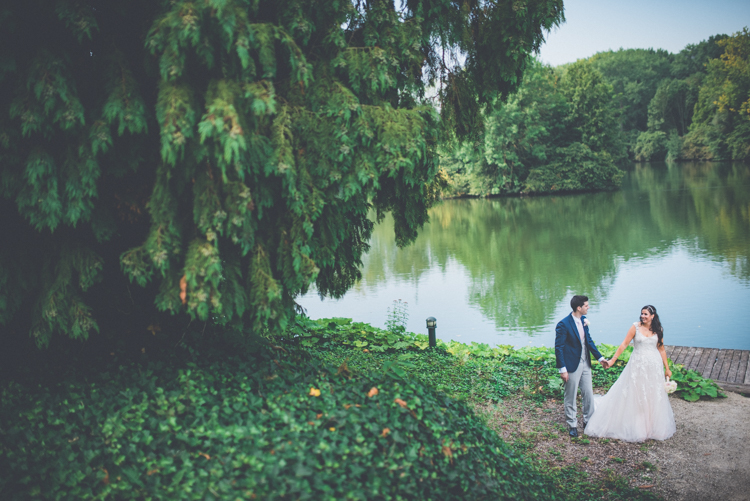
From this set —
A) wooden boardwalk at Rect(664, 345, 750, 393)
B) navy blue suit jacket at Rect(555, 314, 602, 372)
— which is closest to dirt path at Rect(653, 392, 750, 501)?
wooden boardwalk at Rect(664, 345, 750, 393)

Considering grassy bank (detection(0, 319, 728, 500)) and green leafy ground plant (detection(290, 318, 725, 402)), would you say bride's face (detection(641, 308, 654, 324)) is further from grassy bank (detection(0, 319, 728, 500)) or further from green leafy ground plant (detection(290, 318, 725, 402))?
grassy bank (detection(0, 319, 728, 500))

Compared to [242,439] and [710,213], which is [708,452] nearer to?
[242,439]

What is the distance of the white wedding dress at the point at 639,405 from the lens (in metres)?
5.83

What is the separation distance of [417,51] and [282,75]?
60.8 inches

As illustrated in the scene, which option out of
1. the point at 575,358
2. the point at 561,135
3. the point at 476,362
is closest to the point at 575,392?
the point at 575,358

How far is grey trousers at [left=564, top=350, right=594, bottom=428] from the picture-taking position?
6.07 meters

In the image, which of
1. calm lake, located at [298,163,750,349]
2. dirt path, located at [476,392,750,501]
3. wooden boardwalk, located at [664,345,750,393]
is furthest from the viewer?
calm lake, located at [298,163,750,349]

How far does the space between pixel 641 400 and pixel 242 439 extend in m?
4.58

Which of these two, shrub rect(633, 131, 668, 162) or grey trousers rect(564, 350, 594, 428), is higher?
shrub rect(633, 131, 668, 162)

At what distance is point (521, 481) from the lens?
176 inches

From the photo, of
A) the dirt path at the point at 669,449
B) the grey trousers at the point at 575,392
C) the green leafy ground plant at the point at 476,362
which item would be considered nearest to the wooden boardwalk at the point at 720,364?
the green leafy ground plant at the point at 476,362

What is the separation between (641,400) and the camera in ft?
19.4

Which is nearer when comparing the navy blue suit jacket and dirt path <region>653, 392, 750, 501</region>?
dirt path <region>653, 392, 750, 501</region>

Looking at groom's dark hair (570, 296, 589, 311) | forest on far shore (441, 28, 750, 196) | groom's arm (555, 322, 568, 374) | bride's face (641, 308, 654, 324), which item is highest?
forest on far shore (441, 28, 750, 196)
